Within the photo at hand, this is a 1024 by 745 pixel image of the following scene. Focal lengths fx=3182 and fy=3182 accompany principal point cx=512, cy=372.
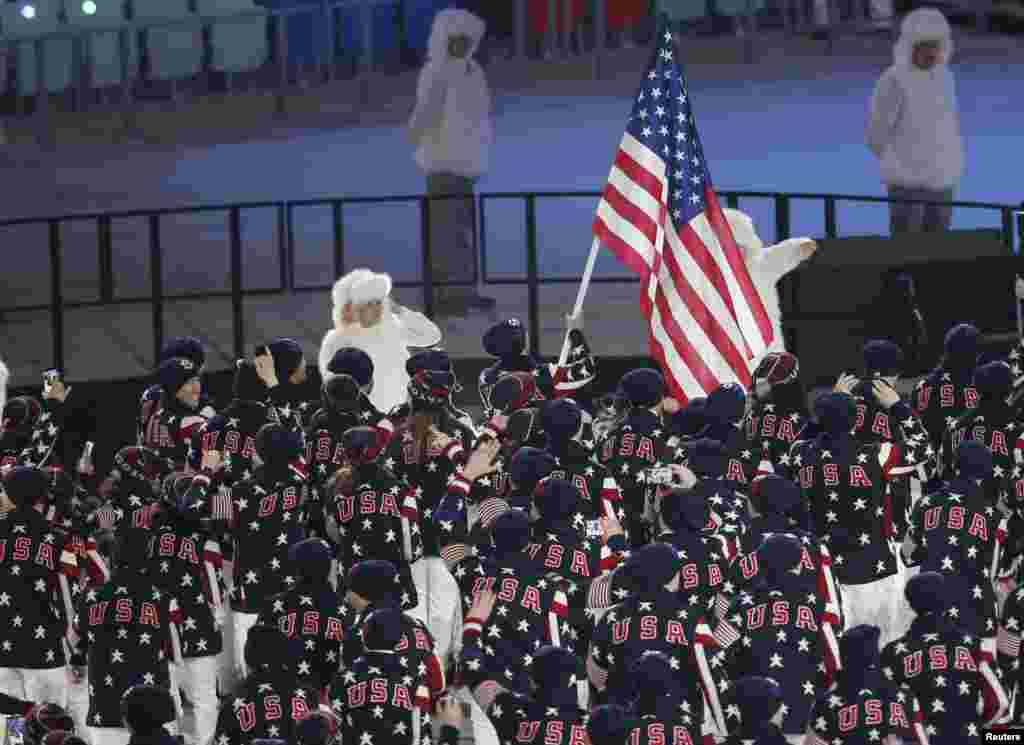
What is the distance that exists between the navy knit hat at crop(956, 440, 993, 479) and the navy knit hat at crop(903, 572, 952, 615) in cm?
181

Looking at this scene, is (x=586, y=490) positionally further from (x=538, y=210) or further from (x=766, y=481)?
(x=538, y=210)

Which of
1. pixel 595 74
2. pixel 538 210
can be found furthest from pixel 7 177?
pixel 595 74

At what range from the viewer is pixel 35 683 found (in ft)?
52.5

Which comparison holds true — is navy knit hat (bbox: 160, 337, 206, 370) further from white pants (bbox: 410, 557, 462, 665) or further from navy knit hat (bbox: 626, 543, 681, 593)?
navy knit hat (bbox: 626, 543, 681, 593)

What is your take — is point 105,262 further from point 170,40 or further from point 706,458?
point 706,458

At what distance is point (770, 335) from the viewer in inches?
705

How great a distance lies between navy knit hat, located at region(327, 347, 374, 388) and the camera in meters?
17.1

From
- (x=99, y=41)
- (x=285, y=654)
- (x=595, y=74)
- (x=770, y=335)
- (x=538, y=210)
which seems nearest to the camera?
(x=285, y=654)

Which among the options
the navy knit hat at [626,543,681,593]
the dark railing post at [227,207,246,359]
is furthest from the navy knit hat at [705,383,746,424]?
the dark railing post at [227,207,246,359]

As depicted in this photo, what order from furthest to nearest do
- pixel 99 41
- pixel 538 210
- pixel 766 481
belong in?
pixel 99 41 < pixel 538 210 < pixel 766 481

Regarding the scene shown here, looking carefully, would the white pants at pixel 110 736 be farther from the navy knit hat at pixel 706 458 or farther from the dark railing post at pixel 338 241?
the dark railing post at pixel 338 241

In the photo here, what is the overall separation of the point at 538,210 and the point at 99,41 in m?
4.84

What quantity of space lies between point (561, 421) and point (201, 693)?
2280 mm

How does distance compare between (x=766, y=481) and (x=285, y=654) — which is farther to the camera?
(x=766, y=481)
